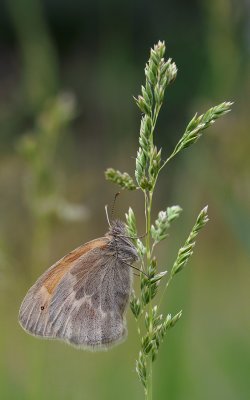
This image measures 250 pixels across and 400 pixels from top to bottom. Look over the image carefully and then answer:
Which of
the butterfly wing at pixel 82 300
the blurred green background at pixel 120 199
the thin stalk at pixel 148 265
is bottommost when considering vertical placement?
the thin stalk at pixel 148 265

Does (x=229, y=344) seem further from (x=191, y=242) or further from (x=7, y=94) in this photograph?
(x=191, y=242)

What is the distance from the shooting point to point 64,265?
2.46m

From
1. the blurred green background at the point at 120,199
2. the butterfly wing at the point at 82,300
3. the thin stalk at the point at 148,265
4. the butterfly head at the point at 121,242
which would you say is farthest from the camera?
the blurred green background at the point at 120,199

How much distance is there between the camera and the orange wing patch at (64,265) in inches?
95.4

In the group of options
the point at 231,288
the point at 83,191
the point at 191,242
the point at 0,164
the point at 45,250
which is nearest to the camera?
the point at 191,242

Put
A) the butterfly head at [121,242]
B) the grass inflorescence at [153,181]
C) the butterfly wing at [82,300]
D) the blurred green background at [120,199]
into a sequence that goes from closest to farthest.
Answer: the grass inflorescence at [153,181], the butterfly wing at [82,300], the butterfly head at [121,242], the blurred green background at [120,199]

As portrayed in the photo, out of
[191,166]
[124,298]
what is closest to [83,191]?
[191,166]

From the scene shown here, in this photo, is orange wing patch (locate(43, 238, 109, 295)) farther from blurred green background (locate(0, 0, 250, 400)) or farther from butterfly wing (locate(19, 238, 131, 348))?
blurred green background (locate(0, 0, 250, 400))

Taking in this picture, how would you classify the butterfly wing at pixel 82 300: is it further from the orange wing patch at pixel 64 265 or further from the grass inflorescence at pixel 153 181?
the grass inflorescence at pixel 153 181

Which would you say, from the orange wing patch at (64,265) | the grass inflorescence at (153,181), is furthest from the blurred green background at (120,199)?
the grass inflorescence at (153,181)

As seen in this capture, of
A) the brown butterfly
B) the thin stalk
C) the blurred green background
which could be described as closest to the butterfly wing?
the brown butterfly

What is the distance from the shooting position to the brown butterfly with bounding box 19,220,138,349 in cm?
222

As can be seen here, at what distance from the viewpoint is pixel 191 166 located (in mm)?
3701

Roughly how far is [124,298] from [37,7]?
2321 millimetres
